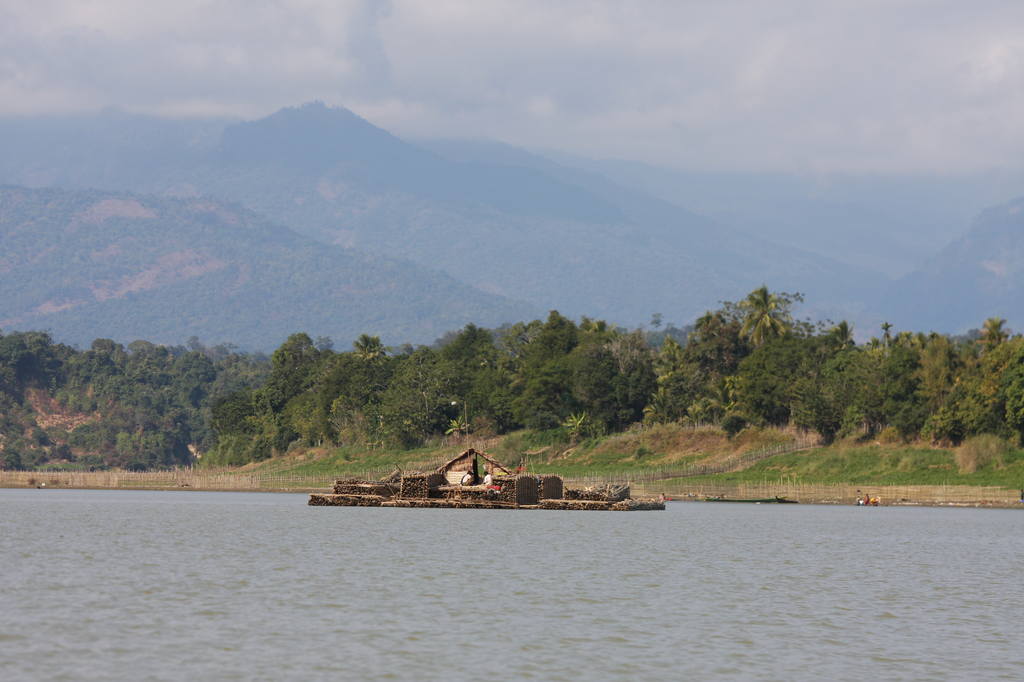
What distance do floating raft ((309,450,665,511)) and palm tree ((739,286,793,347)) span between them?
162 feet

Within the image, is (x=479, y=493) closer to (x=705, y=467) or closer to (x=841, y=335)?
(x=705, y=467)

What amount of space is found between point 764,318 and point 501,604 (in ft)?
387

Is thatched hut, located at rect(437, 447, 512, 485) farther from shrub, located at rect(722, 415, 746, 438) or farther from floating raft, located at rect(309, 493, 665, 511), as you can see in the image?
shrub, located at rect(722, 415, 746, 438)

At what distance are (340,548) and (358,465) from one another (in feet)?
353

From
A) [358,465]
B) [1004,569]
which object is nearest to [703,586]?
[1004,569]

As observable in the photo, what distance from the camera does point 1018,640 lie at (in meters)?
36.7

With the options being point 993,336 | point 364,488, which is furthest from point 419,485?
point 993,336

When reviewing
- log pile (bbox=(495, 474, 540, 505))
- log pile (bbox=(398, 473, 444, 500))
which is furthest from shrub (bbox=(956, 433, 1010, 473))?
log pile (bbox=(398, 473, 444, 500))

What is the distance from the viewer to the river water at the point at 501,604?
104 feet

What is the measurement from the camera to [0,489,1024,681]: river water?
31781 mm

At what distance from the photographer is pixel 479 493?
10750cm

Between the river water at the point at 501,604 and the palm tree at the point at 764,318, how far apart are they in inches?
3080

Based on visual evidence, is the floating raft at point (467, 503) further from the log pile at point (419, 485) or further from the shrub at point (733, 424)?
the shrub at point (733, 424)

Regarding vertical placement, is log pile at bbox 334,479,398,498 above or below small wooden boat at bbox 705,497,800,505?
above
